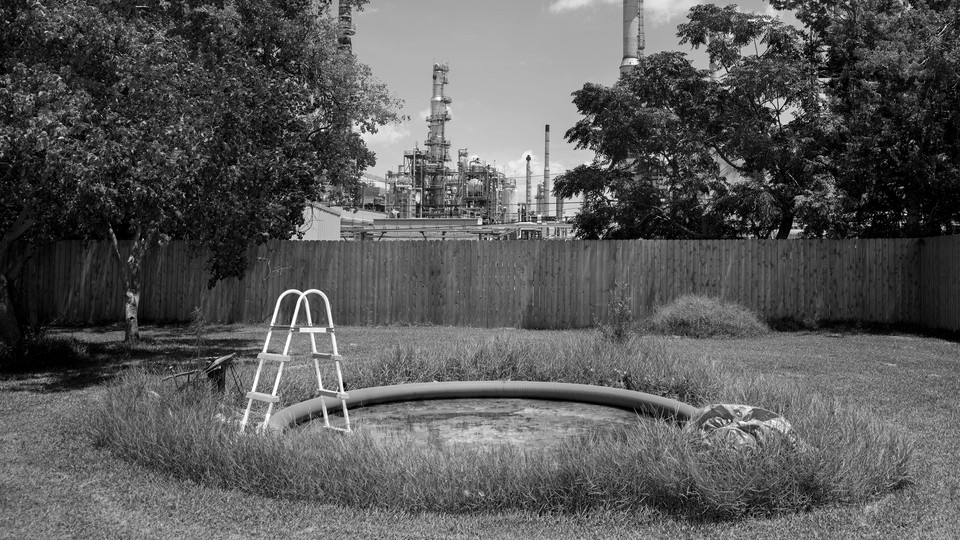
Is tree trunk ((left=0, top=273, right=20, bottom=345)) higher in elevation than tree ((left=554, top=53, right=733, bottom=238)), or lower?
lower

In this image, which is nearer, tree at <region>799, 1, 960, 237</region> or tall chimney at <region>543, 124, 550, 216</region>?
tree at <region>799, 1, 960, 237</region>

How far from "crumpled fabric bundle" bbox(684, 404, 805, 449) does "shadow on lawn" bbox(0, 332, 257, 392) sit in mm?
5294

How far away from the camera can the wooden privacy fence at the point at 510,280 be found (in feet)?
55.1

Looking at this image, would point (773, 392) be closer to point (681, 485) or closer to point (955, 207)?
point (681, 485)

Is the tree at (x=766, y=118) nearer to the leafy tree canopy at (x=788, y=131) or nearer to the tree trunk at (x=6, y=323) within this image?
the leafy tree canopy at (x=788, y=131)

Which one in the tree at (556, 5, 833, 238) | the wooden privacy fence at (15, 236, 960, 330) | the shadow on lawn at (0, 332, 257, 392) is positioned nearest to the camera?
the shadow on lawn at (0, 332, 257, 392)

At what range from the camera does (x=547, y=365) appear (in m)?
9.25

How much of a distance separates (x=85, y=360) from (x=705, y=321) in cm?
1076

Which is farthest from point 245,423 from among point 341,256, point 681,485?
point 341,256

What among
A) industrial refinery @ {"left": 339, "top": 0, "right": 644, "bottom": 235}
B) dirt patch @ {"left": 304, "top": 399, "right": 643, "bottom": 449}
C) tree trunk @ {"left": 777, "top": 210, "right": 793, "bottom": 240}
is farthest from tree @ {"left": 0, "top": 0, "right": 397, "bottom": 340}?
industrial refinery @ {"left": 339, "top": 0, "right": 644, "bottom": 235}

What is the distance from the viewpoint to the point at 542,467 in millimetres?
4965

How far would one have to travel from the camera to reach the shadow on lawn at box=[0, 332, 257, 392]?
9609 millimetres

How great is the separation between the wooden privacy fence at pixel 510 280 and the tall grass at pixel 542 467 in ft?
35.9

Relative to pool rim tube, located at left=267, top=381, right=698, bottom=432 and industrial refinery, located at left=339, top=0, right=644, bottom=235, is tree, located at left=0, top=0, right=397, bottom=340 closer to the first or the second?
pool rim tube, located at left=267, top=381, right=698, bottom=432
